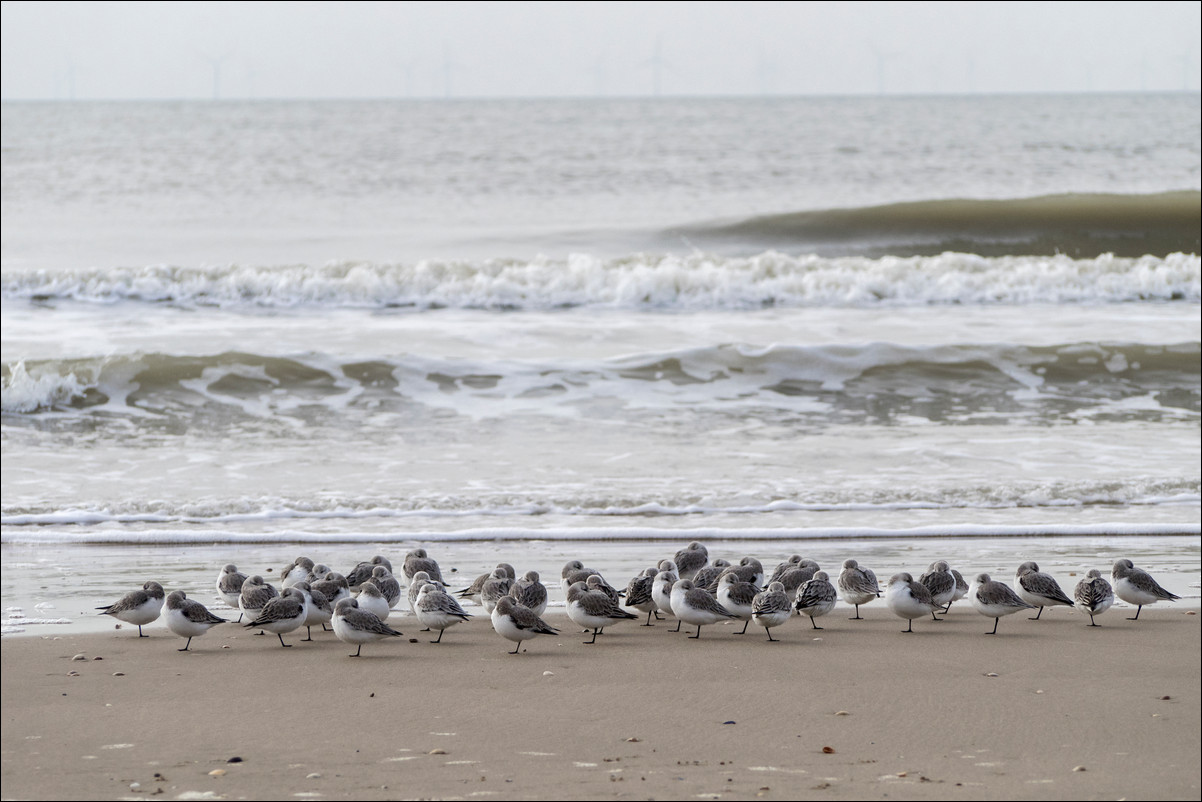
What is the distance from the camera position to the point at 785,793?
186 inches

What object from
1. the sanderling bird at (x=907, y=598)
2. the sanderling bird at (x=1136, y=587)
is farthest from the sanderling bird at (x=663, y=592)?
the sanderling bird at (x=1136, y=587)

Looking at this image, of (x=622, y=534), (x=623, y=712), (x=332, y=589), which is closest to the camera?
(x=623, y=712)

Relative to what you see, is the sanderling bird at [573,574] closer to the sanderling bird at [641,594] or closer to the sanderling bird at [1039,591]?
the sanderling bird at [641,594]

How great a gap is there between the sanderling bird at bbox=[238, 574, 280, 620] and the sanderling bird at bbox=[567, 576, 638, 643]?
5.69 ft

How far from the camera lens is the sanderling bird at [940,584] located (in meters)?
7.50

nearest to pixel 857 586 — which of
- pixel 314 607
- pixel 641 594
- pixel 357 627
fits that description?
pixel 641 594

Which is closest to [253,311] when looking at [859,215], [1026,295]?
[1026,295]

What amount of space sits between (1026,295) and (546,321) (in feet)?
29.3

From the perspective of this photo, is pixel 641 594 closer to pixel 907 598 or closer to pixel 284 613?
pixel 907 598

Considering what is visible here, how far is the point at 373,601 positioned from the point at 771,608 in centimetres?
233

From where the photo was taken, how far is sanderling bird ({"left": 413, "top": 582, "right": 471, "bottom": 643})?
23.0 feet

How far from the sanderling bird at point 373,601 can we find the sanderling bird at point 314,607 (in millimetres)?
187

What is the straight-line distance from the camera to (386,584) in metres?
7.45

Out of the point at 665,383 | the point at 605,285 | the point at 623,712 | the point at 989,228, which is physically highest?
the point at 989,228
